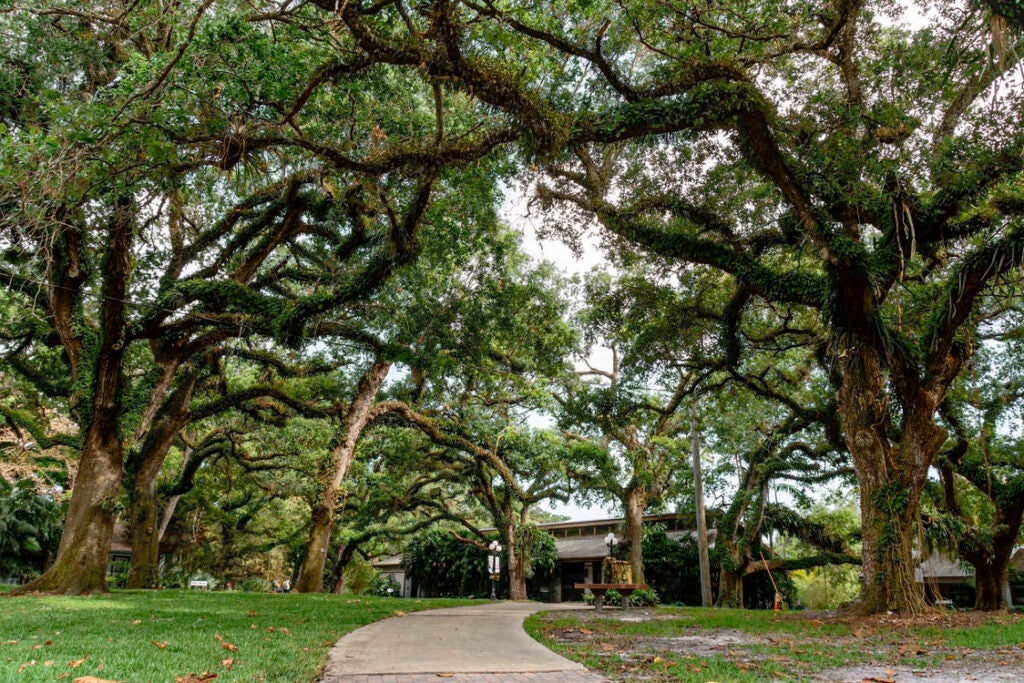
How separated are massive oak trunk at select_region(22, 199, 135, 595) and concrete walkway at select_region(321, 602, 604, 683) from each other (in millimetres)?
6980

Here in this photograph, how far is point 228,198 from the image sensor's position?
12.5 meters

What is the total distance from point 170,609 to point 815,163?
12.1 metres

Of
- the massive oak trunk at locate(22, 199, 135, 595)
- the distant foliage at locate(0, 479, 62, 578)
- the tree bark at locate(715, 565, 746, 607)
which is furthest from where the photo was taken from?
the distant foliage at locate(0, 479, 62, 578)

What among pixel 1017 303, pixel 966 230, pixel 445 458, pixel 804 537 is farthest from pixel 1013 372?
pixel 445 458

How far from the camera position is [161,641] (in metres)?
5.23

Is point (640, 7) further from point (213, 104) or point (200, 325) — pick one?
point (200, 325)

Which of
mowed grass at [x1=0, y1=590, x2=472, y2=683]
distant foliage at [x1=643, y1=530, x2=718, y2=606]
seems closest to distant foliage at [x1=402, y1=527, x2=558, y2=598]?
distant foliage at [x1=643, y1=530, x2=718, y2=606]

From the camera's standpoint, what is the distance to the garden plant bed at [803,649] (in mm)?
4328

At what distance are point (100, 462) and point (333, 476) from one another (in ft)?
17.9

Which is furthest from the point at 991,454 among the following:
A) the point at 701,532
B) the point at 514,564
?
the point at 514,564

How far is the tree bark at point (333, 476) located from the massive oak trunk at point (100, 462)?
5080 millimetres

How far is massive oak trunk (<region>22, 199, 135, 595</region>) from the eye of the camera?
11.1 meters

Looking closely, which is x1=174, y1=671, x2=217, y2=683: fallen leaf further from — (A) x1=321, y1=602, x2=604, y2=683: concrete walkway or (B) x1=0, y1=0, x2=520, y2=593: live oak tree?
(B) x1=0, y1=0, x2=520, y2=593: live oak tree

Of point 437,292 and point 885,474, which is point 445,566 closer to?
point 437,292
